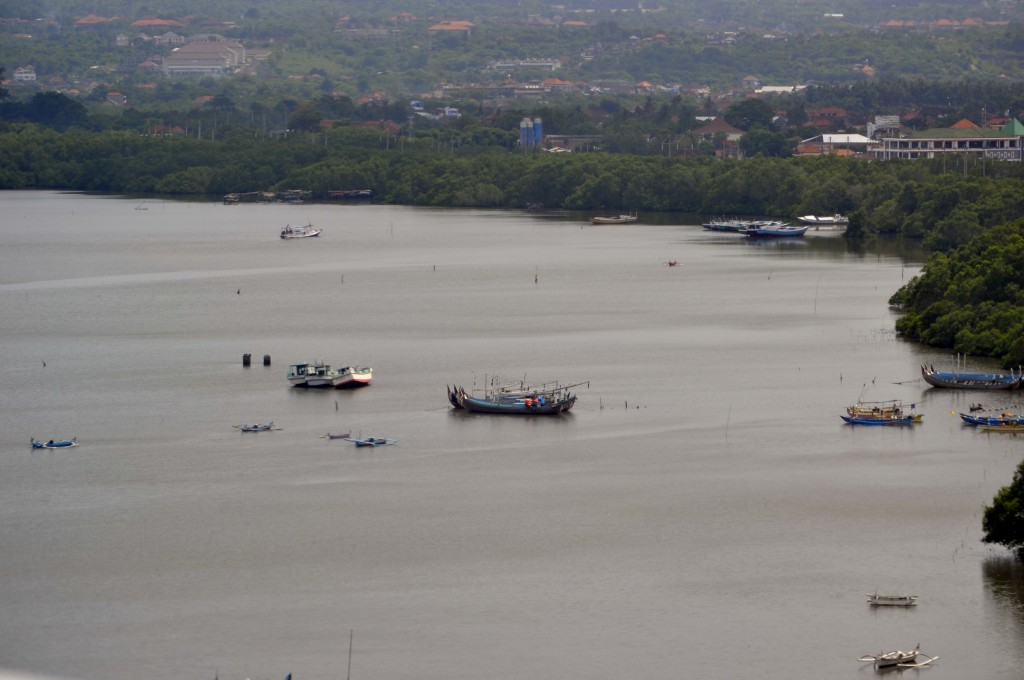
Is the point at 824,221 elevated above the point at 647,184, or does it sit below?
below

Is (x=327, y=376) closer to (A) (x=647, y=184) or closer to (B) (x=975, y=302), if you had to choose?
(B) (x=975, y=302)

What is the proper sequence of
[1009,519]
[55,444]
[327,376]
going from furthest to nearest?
[327,376], [55,444], [1009,519]

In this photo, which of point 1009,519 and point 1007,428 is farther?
point 1007,428

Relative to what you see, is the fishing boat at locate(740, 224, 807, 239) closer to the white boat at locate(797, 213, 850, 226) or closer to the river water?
the white boat at locate(797, 213, 850, 226)

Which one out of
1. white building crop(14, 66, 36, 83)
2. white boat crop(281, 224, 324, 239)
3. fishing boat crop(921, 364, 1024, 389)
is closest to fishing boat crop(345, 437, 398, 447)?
fishing boat crop(921, 364, 1024, 389)

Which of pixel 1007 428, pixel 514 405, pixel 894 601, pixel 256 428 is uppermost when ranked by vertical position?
pixel 1007 428

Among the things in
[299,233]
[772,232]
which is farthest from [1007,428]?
[299,233]

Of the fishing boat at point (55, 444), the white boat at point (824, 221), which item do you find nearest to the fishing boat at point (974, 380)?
the fishing boat at point (55, 444)

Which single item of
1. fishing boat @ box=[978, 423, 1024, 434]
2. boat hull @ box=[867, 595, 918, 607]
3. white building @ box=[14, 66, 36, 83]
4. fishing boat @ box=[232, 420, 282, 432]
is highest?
white building @ box=[14, 66, 36, 83]
